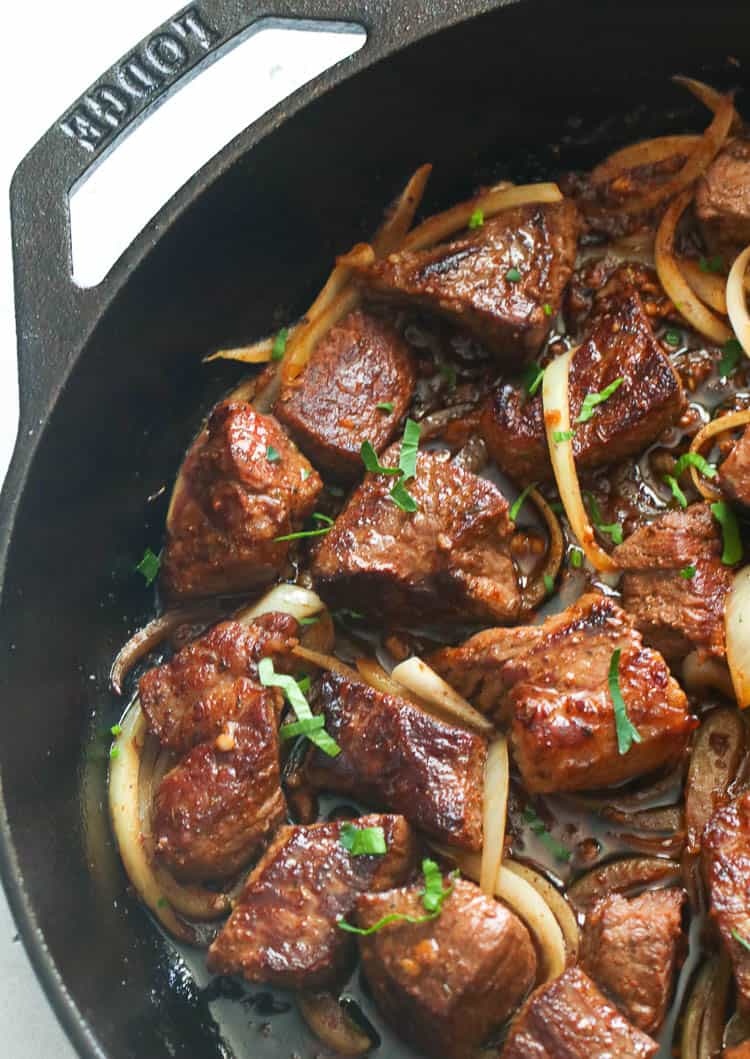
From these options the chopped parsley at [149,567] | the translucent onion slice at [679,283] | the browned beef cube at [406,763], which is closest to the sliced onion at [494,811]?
the browned beef cube at [406,763]

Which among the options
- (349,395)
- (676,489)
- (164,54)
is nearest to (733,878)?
(676,489)

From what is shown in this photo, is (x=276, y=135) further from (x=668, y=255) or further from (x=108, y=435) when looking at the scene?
(x=668, y=255)

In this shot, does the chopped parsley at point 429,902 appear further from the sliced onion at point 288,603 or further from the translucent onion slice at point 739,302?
the translucent onion slice at point 739,302

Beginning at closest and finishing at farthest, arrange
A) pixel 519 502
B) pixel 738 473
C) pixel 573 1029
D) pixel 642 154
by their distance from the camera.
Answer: pixel 573 1029
pixel 738 473
pixel 519 502
pixel 642 154

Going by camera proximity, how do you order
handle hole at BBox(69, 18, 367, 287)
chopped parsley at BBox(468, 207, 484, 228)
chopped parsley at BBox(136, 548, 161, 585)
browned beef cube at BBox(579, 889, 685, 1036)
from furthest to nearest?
1. handle hole at BBox(69, 18, 367, 287)
2. chopped parsley at BBox(468, 207, 484, 228)
3. chopped parsley at BBox(136, 548, 161, 585)
4. browned beef cube at BBox(579, 889, 685, 1036)

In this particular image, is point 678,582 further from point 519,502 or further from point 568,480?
point 519,502

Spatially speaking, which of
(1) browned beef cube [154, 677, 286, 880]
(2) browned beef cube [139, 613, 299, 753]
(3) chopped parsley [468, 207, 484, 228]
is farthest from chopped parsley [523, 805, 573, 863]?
(3) chopped parsley [468, 207, 484, 228]

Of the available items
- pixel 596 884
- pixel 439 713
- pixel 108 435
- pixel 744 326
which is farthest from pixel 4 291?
pixel 596 884

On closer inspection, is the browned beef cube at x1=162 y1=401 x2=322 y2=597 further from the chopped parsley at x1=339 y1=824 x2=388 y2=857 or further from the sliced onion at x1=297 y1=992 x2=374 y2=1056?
the sliced onion at x1=297 y1=992 x2=374 y2=1056
